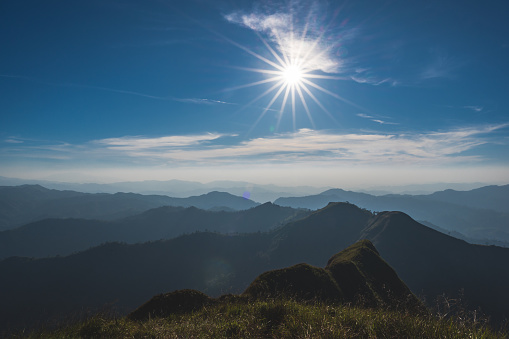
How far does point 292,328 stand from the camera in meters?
5.79

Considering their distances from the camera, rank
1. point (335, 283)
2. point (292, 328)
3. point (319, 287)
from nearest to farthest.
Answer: point (292, 328)
point (319, 287)
point (335, 283)

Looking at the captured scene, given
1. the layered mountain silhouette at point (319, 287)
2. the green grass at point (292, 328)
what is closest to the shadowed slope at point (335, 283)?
the layered mountain silhouette at point (319, 287)

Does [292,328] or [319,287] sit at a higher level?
[292,328]

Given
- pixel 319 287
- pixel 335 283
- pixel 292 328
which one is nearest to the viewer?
pixel 292 328

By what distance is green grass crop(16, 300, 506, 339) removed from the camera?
5.16 metres

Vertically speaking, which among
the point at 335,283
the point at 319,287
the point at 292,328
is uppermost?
the point at 292,328

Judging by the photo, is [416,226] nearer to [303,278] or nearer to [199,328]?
[303,278]

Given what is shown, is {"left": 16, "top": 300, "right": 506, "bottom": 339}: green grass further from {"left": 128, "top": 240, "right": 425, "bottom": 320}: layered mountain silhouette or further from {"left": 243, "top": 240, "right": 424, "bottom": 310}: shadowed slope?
{"left": 243, "top": 240, "right": 424, "bottom": 310}: shadowed slope

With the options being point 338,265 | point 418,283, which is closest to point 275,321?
point 338,265

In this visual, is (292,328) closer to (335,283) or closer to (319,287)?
(319,287)

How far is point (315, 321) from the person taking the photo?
5.92 m

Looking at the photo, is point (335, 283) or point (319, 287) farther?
point (335, 283)

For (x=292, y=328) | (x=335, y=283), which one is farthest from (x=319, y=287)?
(x=292, y=328)

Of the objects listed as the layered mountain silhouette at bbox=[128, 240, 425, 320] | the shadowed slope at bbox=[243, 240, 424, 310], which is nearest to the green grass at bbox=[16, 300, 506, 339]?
the layered mountain silhouette at bbox=[128, 240, 425, 320]
